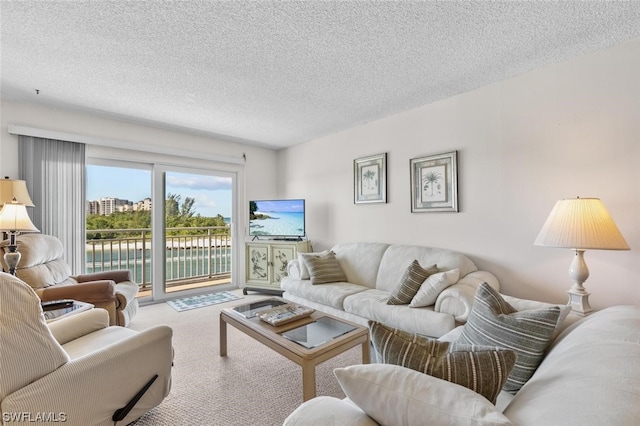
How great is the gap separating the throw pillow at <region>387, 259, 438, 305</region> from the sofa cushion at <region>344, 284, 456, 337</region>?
6 cm

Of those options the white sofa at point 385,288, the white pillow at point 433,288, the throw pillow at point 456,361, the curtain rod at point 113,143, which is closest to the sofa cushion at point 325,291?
the white sofa at point 385,288

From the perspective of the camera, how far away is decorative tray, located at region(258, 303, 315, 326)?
2031 mm

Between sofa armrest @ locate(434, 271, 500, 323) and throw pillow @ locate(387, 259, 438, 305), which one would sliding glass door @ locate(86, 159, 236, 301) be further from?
sofa armrest @ locate(434, 271, 500, 323)

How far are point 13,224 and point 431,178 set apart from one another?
153 inches

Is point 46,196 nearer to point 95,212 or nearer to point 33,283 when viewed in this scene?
point 95,212

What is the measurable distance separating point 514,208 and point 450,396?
234cm

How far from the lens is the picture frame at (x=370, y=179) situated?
353 cm

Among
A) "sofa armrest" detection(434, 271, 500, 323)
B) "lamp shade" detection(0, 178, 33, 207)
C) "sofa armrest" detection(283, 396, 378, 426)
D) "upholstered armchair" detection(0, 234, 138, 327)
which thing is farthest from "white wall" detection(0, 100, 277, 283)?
"sofa armrest" detection(283, 396, 378, 426)

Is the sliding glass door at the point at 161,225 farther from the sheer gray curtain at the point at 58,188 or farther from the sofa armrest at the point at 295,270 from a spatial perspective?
the sofa armrest at the point at 295,270

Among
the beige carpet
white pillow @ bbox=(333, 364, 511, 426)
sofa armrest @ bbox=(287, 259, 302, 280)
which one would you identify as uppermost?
white pillow @ bbox=(333, 364, 511, 426)

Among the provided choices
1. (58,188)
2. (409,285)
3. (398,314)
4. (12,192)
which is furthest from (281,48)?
(58,188)

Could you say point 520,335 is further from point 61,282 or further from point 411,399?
point 61,282

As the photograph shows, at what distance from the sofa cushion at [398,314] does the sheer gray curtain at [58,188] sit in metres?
3.19

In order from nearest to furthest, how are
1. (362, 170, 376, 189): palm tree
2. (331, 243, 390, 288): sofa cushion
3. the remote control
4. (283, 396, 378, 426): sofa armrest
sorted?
(283, 396, 378, 426): sofa armrest < the remote control < (331, 243, 390, 288): sofa cushion < (362, 170, 376, 189): palm tree
